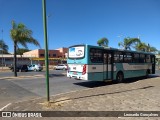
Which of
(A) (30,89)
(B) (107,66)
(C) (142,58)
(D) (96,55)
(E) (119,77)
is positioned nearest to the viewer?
(A) (30,89)

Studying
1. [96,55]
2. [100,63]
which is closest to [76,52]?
[96,55]

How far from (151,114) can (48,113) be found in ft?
11.7

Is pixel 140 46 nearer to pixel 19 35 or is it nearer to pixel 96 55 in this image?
pixel 19 35

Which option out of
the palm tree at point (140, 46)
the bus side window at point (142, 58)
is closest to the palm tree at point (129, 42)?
the palm tree at point (140, 46)

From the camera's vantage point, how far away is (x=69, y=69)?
1611cm

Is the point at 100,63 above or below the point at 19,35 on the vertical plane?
below

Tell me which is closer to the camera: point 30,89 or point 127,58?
point 30,89

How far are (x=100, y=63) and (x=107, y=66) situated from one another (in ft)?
3.01

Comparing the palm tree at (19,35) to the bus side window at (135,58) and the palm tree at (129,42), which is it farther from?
the palm tree at (129,42)

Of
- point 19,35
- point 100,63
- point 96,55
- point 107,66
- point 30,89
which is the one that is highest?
point 19,35

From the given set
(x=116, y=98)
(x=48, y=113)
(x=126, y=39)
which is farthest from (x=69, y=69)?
(x=126, y=39)

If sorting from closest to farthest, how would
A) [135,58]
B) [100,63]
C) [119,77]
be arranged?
[100,63]
[119,77]
[135,58]

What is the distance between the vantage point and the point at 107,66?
1584 centimetres

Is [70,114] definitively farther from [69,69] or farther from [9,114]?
[69,69]
